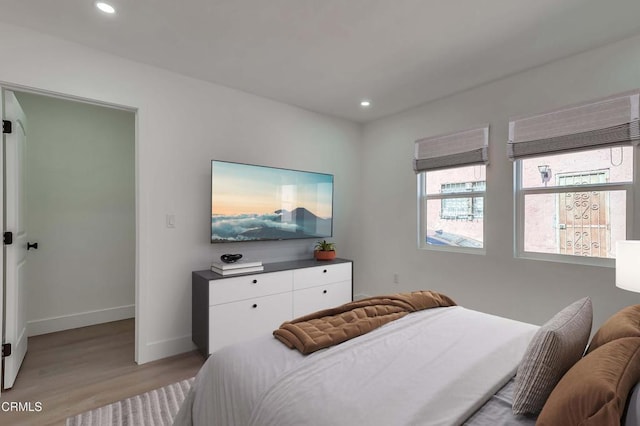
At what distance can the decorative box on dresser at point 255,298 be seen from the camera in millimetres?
2650

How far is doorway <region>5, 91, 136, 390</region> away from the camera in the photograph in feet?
10.8

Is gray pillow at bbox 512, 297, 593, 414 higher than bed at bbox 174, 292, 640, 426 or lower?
higher

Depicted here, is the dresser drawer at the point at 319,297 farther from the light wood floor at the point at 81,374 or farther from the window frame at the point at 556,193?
the window frame at the point at 556,193

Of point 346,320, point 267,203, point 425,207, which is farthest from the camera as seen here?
point 425,207

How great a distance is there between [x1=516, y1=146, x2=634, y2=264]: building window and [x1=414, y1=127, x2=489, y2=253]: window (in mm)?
405

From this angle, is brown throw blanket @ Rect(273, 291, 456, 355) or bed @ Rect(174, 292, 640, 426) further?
brown throw blanket @ Rect(273, 291, 456, 355)

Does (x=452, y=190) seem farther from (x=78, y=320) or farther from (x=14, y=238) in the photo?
(x=78, y=320)

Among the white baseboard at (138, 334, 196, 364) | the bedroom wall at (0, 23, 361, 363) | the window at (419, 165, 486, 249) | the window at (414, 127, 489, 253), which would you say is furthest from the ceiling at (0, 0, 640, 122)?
the white baseboard at (138, 334, 196, 364)

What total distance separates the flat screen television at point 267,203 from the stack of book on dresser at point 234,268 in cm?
25

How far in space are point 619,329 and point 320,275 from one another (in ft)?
8.11

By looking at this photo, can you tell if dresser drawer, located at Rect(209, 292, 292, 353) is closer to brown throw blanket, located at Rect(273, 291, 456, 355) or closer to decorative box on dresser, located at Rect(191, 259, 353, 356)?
decorative box on dresser, located at Rect(191, 259, 353, 356)

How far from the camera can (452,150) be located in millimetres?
3426

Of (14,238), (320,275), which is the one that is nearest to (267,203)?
(320,275)

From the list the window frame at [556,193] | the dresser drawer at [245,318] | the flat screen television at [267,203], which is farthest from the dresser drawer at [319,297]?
the window frame at [556,193]
